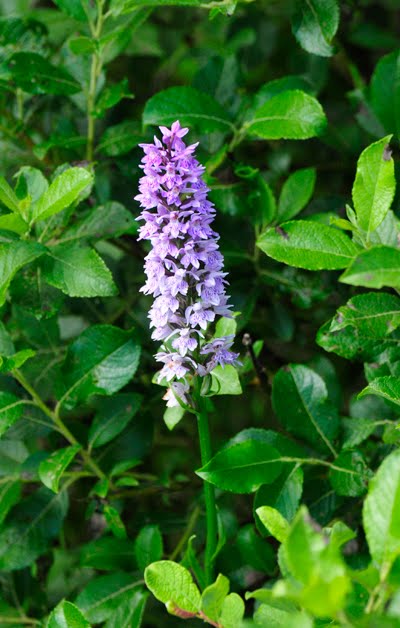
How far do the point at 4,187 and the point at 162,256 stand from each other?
402 mm

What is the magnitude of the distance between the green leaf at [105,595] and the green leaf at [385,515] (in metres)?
0.68

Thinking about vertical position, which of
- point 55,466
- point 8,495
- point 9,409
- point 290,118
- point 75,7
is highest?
point 75,7

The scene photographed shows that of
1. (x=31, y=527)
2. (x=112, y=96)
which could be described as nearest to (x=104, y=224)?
(x=112, y=96)

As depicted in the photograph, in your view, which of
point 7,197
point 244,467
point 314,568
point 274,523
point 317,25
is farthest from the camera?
point 317,25

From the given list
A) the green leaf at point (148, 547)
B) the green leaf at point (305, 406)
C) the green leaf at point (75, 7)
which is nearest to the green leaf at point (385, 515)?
the green leaf at point (305, 406)

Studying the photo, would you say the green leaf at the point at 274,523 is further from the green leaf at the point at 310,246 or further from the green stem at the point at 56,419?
the green stem at the point at 56,419

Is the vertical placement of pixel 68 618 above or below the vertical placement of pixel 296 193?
below

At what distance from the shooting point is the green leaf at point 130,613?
4.40 feet

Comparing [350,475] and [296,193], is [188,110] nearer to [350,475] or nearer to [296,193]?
[296,193]

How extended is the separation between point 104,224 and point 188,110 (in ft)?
0.92

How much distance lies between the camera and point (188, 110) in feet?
4.88

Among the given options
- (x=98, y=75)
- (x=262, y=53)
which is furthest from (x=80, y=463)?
(x=262, y=53)

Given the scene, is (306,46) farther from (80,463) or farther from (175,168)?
(80,463)

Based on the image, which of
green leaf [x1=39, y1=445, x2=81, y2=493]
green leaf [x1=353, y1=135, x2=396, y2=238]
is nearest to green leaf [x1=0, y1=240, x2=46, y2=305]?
green leaf [x1=39, y1=445, x2=81, y2=493]
